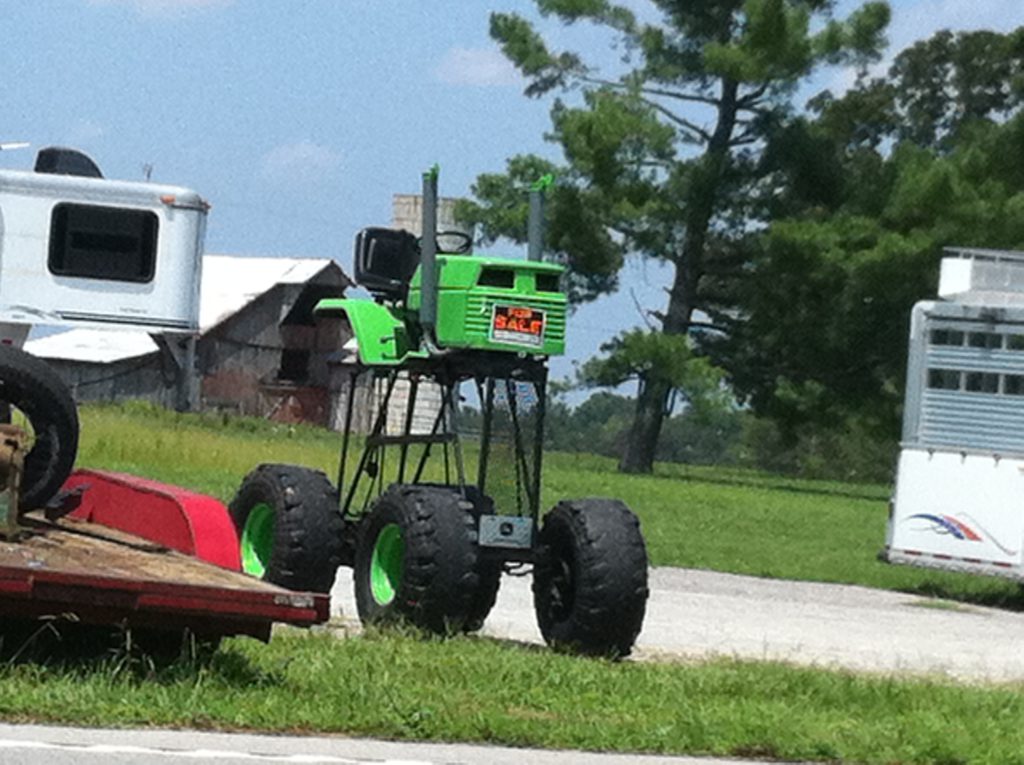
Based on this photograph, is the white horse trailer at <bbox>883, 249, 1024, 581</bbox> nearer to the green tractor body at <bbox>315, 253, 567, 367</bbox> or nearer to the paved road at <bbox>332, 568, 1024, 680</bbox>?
the paved road at <bbox>332, 568, 1024, 680</bbox>

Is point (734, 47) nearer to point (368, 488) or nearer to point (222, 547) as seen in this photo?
point (368, 488)

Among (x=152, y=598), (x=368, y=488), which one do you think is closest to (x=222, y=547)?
(x=152, y=598)

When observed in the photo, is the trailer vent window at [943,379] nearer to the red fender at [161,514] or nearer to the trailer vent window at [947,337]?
the trailer vent window at [947,337]

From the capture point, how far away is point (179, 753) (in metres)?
10.4

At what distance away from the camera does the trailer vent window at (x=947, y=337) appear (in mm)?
28609

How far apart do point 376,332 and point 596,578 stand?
2.70 meters

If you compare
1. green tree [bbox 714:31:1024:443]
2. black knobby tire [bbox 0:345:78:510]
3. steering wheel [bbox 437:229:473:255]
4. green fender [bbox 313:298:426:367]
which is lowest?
black knobby tire [bbox 0:345:78:510]

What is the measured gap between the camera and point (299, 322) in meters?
87.9

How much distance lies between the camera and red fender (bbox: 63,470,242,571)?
43.9ft

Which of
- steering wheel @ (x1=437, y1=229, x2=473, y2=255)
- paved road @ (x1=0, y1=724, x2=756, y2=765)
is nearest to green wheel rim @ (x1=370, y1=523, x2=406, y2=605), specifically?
steering wheel @ (x1=437, y1=229, x2=473, y2=255)

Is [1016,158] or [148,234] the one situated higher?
[1016,158]

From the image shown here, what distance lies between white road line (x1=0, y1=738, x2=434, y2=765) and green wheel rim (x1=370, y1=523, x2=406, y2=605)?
16.9 ft

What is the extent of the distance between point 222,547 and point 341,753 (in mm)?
2742

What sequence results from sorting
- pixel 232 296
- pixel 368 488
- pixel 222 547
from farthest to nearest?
pixel 232 296 < pixel 368 488 < pixel 222 547
